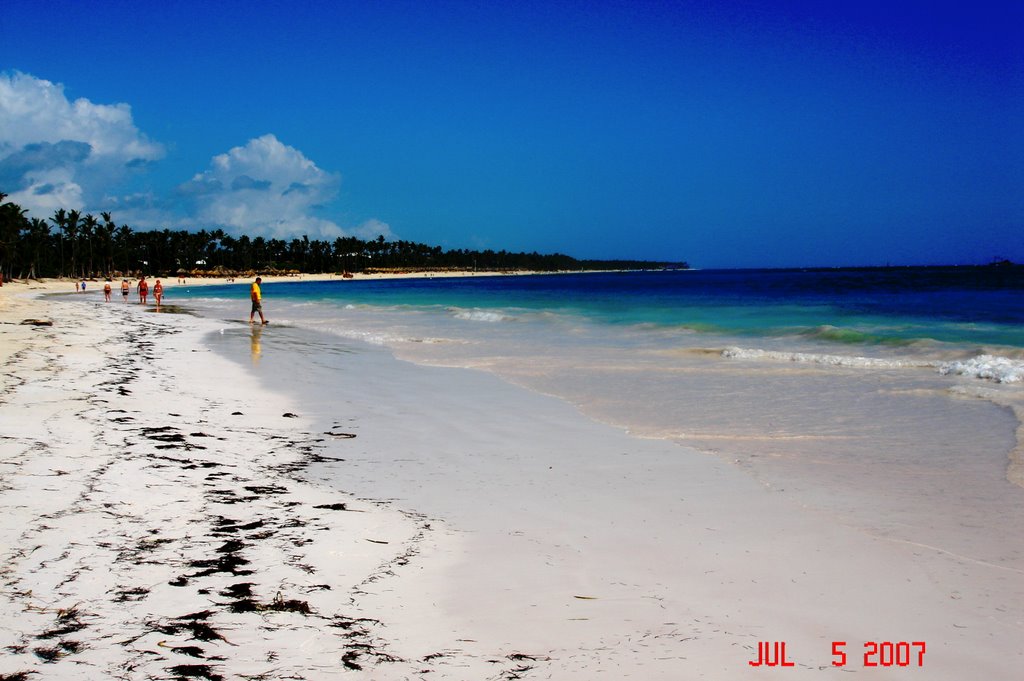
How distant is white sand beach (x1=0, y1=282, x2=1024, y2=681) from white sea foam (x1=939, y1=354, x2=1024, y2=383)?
9.20 m

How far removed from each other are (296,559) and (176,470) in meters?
2.50

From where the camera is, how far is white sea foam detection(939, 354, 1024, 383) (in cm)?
1323

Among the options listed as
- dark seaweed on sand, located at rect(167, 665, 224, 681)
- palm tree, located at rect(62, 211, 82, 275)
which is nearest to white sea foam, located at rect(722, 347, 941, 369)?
dark seaweed on sand, located at rect(167, 665, 224, 681)

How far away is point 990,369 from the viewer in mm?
13758

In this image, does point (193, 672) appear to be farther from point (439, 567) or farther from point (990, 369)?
point (990, 369)

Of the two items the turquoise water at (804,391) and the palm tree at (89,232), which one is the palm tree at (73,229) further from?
the turquoise water at (804,391)

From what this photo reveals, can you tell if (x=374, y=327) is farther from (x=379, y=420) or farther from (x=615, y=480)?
(x=615, y=480)

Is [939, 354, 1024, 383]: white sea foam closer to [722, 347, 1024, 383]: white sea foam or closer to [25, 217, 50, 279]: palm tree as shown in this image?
[722, 347, 1024, 383]: white sea foam

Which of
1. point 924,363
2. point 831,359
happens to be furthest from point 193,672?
point 924,363

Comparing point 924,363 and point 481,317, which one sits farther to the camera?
point 481,317

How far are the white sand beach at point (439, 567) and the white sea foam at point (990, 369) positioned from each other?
9.20m

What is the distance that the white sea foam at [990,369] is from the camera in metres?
13.2

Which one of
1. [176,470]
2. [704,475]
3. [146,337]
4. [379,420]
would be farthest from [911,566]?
[146,337]
